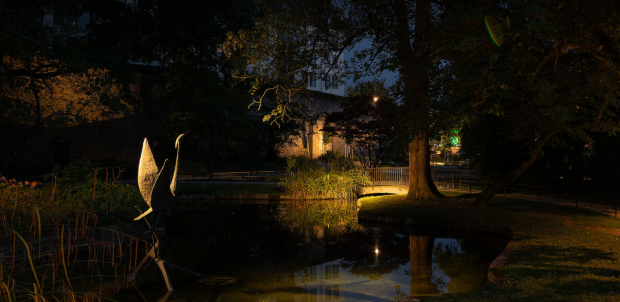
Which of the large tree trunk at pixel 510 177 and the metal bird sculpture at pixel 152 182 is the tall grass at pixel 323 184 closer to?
the large tree trunk at pixel 510 177

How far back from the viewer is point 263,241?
420 inches

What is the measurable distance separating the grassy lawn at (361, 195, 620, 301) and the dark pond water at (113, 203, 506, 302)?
0.85 meters

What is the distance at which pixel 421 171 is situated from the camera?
1619 centimetres

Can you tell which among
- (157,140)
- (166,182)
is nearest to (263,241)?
(166,182)

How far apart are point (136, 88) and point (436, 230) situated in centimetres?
2295

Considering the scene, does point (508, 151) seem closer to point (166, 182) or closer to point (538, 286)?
point (538, 286)

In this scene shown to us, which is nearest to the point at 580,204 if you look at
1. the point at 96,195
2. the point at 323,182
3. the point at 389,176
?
the point at 389,176

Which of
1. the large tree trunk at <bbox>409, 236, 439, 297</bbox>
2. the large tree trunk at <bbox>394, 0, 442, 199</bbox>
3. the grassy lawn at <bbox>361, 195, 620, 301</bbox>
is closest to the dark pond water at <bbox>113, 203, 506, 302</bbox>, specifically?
the large tree trunk at <bbox>409, 236, 439, 297</bbox>

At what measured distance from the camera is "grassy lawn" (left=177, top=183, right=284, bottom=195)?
1890cm

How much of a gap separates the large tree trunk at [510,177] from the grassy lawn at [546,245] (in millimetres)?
454

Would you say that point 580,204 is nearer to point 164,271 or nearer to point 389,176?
point 389,176

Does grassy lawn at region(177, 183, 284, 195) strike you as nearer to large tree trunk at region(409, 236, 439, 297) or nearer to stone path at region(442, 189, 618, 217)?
large tree trunk at region(409, 236, 439, 297)

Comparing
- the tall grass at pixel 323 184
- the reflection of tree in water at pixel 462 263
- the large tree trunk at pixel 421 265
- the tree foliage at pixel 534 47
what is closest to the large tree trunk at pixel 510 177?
the tree foliage at pixel 534 47

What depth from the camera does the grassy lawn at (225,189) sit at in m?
18.9
